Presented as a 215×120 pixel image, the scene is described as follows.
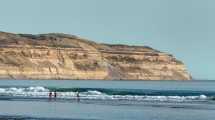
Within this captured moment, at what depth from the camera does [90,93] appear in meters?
93.8

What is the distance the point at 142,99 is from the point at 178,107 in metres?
15.4

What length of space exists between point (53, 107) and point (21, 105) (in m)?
3.58

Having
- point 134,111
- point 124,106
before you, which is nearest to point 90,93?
point 124,106

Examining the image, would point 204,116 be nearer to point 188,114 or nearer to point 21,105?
point 188,114

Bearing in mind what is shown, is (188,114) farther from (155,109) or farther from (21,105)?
(21,105)

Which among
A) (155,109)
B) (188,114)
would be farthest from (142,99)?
(188,114)

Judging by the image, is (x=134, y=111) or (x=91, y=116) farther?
(x=134, y=111)

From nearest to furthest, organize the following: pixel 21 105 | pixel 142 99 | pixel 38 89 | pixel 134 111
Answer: pixel 134 111 < pixel 21 105 < pixel 142 99 < pixel 38 89

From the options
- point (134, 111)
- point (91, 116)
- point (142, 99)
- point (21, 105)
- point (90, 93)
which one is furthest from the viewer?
point (90, 93)

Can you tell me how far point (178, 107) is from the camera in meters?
67.4

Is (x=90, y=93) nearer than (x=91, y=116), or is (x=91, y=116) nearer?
(x=91, y=116)

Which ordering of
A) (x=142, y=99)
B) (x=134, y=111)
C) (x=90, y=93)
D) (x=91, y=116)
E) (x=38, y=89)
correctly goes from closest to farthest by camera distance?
(x=91, y=116)
(x=134, y=111)
(x=142, y=99)
(x=90, y=93)
(x=38, y=89)

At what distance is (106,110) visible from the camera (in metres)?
62.1

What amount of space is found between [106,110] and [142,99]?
20.8 meters
